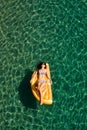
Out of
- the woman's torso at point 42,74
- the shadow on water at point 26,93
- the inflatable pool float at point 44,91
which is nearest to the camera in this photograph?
the inflatable pool float at point 44,91

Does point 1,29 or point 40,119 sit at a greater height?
point 1,29

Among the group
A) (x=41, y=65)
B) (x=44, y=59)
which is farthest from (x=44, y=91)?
(x=44, y=59)

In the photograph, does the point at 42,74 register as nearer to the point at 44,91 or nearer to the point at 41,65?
the point at 41,65

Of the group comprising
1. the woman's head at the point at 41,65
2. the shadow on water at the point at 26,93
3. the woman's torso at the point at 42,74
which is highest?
the woman's head at the point at 41,65

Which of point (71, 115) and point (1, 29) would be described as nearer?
point (71, 115)

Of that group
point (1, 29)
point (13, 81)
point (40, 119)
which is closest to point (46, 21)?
point (1, 29)

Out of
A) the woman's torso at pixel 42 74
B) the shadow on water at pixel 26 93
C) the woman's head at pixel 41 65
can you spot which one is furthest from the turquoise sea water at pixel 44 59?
the woman's torso at pixel 42 74

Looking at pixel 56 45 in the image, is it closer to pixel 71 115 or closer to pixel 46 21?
pixel 46 21

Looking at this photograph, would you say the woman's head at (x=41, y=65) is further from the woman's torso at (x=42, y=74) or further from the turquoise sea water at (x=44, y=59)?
the turquoise sea water at (x=44, y=59)
